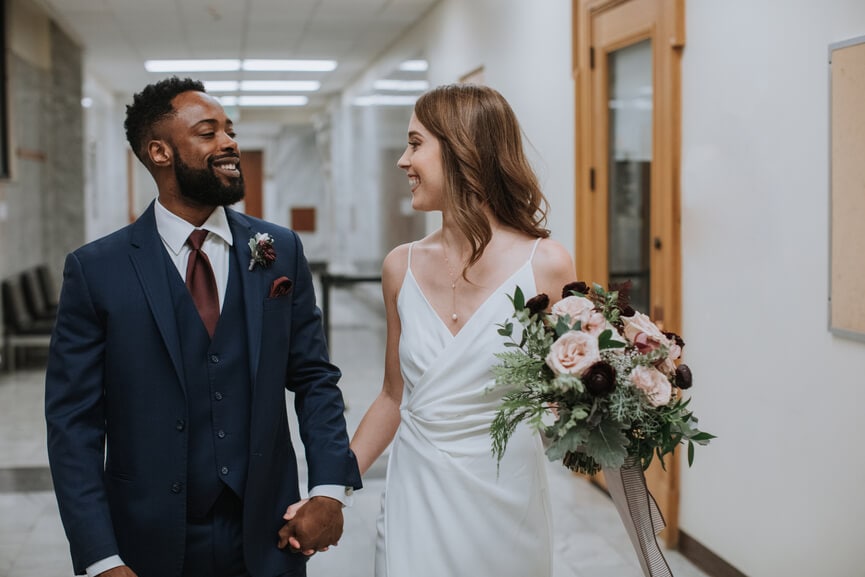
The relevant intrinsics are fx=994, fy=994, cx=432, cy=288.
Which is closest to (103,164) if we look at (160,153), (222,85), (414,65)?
(222,85)

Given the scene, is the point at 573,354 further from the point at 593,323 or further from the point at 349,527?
the point at 349,527

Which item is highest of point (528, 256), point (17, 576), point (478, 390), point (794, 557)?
point (528, 256)

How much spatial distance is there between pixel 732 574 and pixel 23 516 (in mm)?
3586

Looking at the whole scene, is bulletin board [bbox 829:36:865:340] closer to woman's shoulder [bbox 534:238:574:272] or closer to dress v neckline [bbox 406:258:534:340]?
woman's shoulder [bbox 534:238:574:272]

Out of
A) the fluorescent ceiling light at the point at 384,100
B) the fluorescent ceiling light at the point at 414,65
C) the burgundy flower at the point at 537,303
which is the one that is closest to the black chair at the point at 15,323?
the fluorescent ceiling light at the point at 384,100

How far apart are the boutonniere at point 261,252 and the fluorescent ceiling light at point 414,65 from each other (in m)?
9.47

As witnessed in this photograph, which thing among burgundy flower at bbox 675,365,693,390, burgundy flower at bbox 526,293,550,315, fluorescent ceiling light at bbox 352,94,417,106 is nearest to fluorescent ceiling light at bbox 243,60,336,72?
fluorescent ceiling light at bbox 352,94,417,106

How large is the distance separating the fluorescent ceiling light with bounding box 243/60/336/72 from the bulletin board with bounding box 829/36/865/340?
44.0ft

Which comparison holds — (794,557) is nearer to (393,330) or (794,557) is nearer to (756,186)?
(756,186)

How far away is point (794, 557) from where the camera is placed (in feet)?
12.0

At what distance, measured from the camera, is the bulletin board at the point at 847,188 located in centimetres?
315

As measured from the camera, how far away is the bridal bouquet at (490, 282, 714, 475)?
71.9 inches

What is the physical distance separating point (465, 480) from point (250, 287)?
63cm

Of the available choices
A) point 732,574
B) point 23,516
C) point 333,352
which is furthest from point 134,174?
point 732,574
